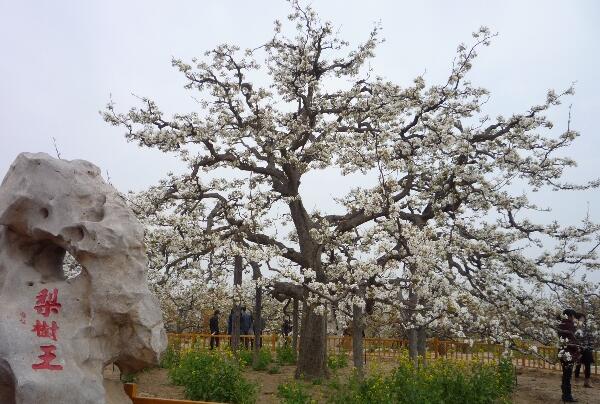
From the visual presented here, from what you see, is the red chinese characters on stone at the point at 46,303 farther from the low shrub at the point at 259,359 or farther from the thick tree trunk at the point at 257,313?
the low shrub at the point at 259,359

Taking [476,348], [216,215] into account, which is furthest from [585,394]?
[216,215]

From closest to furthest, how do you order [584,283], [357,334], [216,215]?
[357,334] < [584,283] < [216,215]

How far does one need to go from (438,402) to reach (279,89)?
698 centimetres

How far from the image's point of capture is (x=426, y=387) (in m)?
7.53

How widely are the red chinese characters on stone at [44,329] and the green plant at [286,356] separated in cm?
927

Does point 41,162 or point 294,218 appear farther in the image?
point 294,218

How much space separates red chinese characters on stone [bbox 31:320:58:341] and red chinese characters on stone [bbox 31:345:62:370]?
8 cm

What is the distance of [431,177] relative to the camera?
9.95m

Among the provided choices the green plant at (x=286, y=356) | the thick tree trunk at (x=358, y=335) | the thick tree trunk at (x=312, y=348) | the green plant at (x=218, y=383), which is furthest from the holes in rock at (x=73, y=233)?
the green plant at (x=286, y=356)

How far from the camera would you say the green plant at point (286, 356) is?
13.2 meters

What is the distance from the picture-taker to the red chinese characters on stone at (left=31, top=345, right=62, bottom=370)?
4.11 meters

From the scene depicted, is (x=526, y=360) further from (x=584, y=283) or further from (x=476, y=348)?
(x=584, y=283)

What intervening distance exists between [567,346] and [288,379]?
511 centimetres

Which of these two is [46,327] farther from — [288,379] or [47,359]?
[288,379]
